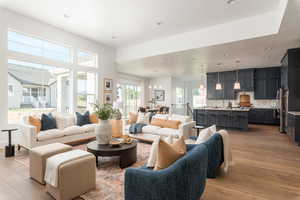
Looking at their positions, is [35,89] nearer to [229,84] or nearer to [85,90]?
[85,90]

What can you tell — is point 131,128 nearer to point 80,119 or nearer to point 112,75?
point 80,119

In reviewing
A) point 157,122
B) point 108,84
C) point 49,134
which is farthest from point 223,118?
point 49,134

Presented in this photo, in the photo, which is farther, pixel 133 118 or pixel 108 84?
pixel 108 84

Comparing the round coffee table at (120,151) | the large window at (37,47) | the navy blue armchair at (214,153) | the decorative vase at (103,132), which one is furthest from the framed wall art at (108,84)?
the navy blue armchair at (214,153)

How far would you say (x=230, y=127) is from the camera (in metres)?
6.75

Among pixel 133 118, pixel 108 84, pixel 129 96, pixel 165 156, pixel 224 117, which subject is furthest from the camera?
pixel 129 96

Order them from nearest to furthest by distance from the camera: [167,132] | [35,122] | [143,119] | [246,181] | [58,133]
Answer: [246,181], [35,122], [58,133], [167,132], [143,119]

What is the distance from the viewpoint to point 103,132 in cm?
307

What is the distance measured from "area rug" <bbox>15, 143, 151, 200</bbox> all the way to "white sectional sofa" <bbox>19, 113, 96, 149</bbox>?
367 mm

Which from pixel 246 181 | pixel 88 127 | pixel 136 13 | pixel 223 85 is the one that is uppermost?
pixel 136 13

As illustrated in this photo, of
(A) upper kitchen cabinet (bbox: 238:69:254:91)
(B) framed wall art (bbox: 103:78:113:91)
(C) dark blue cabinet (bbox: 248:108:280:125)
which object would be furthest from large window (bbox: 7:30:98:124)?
(C) dark blue cabinet (bbox: 248:108:280:125)

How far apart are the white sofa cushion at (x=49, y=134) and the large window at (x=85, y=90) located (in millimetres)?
2019

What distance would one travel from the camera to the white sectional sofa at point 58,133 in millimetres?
3553

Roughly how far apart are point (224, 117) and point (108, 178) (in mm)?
5653
